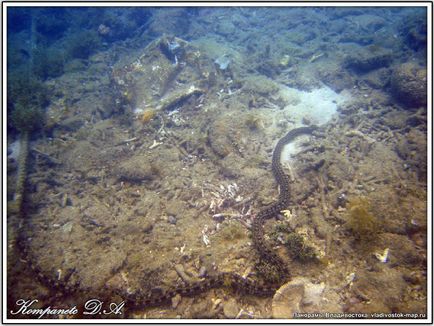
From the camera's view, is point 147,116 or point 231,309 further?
point 147,116

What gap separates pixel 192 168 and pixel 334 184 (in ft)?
15.3

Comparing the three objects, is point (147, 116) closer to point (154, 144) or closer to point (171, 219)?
point (154, 144)

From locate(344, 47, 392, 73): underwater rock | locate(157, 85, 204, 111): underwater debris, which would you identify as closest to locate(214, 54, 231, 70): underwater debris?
locate(157, 85, 204, 111): underwater debris

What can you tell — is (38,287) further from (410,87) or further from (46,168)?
(410,87)

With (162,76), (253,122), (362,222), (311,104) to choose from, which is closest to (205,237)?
(362,222)

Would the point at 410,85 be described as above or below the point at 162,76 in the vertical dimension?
below

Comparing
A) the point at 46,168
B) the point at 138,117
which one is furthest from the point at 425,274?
the point at 46,168

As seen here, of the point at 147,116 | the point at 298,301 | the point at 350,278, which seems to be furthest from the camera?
the point at 147,116

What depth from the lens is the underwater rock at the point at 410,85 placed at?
31.6 ft

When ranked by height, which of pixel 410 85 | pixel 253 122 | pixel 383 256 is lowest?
pixel 383 256

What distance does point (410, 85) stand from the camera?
32.2ft

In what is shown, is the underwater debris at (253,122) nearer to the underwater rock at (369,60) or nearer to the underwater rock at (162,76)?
the underwater rock at (162,76)

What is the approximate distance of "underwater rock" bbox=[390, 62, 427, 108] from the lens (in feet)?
31.6

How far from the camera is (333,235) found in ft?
20.5
